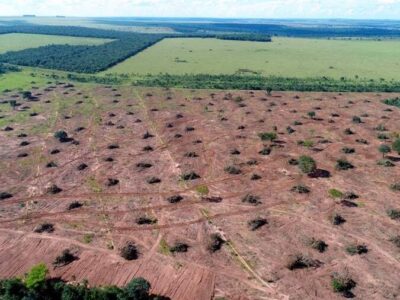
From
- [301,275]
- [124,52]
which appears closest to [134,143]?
[301,275]

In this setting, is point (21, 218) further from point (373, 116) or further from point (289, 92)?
point (289, 92)

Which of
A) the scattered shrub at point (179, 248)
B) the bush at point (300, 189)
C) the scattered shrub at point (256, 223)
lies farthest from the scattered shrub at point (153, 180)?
the bush at point (300, 189)

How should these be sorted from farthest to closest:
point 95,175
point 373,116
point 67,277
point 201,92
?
point 201,92
point 373,116
point 95,175
point 67,277

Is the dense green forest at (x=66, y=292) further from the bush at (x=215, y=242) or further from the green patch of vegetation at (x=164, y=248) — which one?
the bush at (x=215, y=242)

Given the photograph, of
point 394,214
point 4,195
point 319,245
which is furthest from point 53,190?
point 394,214

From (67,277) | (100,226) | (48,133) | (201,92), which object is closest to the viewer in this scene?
(67,277)

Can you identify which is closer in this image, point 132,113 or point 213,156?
point 213,156

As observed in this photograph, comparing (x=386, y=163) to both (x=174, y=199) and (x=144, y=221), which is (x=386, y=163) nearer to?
(x=174, y=199)
